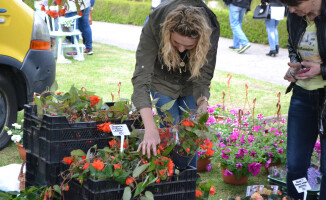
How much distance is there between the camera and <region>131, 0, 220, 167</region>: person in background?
2.57 metres

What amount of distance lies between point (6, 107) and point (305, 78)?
284cm

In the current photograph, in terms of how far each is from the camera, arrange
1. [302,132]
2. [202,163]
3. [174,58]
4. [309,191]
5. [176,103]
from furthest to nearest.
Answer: [202,163] → [309,191] → [176,103] → [302,132] → [174,58]

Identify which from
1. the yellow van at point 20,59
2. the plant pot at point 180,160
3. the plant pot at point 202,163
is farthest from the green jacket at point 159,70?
the yellow van at point 20,59

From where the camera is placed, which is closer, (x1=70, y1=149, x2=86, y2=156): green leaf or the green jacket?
(x1=70, y1=149, x2=86, y2=156): green leaf

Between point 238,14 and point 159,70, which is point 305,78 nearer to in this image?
point 159,70

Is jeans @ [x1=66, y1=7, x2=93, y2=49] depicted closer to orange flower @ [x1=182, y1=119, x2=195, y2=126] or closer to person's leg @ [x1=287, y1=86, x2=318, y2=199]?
person's leg @ [x1=287, y1=86, x2=318, y2=199]

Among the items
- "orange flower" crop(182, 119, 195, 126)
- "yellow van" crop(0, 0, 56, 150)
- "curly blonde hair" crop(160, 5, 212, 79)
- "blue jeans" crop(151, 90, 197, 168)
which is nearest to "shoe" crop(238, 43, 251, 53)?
"yellow van" crop(0, 0, 56, 150)

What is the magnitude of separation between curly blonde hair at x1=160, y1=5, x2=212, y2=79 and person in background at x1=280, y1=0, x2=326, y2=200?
47 centimetres

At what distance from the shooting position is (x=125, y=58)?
33.8 feet

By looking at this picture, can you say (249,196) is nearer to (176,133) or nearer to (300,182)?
(300,182)

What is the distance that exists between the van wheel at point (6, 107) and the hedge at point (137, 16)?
10.2 metres

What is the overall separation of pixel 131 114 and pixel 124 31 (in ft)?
44.4

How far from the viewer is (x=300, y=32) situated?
283 cm

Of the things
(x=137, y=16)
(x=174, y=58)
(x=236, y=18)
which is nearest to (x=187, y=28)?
(x=174, y=58)
